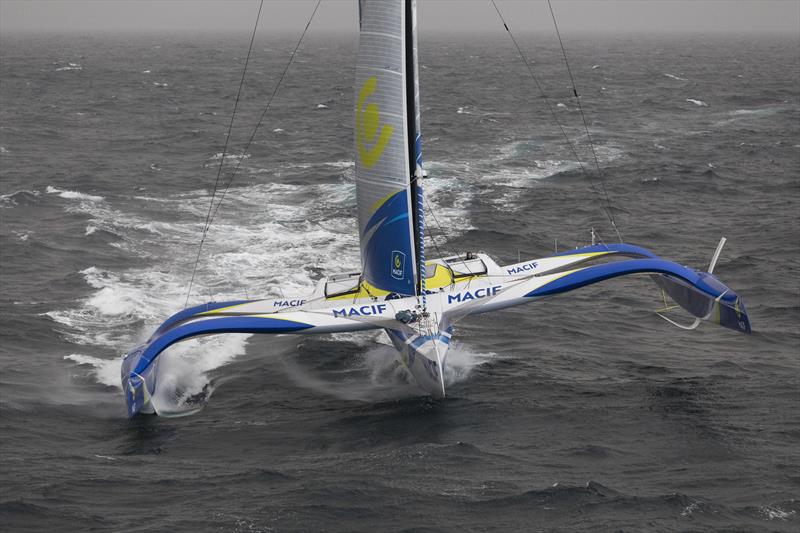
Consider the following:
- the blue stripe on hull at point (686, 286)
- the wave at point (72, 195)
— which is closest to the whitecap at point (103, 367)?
the blue stripe on hull at point (686, 286)

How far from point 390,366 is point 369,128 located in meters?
5.93

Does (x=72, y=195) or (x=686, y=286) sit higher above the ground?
(x=686, y=286)

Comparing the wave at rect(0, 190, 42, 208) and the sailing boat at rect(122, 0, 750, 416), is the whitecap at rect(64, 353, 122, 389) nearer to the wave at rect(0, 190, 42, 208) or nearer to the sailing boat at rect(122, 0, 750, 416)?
the sailing boat at rect(122, 0, 750, 416)

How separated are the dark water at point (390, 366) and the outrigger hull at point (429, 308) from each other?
1.07m

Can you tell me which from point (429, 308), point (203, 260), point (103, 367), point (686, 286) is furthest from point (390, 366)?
point (203, 260)

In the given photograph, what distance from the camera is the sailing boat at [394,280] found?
2092cm

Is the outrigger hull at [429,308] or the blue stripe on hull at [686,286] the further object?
the blue stripe on hull at [686,286]

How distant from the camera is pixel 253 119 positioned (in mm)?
69438

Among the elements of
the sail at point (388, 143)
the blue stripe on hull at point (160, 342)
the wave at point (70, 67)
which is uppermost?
the sail at point (388, 143)

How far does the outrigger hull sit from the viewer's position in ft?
70.3

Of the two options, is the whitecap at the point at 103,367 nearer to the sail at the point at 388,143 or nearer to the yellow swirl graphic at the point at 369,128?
the sail at the point at 388,143

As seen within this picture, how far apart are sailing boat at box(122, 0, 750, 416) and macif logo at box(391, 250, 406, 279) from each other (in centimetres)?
2

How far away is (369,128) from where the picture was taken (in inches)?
840

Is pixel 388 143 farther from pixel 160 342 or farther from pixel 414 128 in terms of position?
pixel 160 342
